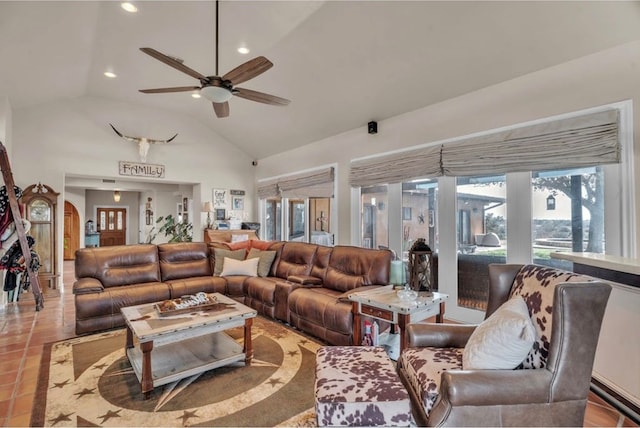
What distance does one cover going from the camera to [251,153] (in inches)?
299

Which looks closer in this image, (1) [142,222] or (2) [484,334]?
(2) [484,334]

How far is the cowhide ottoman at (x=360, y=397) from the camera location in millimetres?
1466

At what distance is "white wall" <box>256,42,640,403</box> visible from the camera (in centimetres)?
222

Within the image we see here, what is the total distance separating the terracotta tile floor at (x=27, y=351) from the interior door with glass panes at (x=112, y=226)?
7097 mm

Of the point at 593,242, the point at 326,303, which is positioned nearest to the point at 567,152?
the point at 593,242

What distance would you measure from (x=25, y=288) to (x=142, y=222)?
6820 mm

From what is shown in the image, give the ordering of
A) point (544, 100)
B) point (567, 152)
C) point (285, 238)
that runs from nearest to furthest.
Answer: point (567, 152)
point (544, 100)
point (285, 238)

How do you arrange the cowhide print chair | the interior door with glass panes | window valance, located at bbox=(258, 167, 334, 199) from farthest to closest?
the interior door with glass panes < window valance, located at bbox=(258, 167, 334, 199) < the cowhide print chair

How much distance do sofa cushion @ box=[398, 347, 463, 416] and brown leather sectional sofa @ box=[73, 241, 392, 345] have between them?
1084 millimetres

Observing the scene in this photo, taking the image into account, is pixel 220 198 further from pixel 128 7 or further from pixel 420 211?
pixel 420 211

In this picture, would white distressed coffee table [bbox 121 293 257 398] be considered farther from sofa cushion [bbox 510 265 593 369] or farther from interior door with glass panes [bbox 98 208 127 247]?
interior door with glass panes [bbox 98 208 127 247]

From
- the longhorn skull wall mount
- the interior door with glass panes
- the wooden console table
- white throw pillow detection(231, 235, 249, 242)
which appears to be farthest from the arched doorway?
white throw pillow detection(231, 235, 249, 242)

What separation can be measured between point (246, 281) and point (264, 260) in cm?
42

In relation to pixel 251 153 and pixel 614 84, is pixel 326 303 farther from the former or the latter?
pixel 251 153
